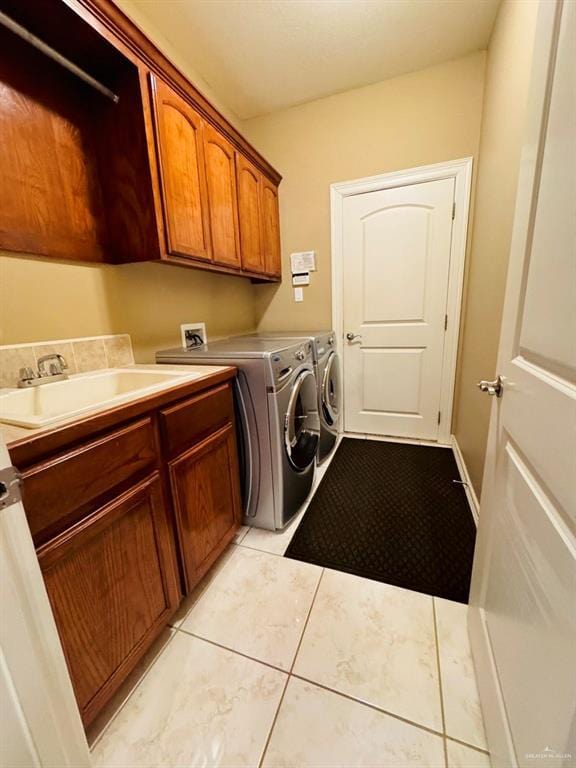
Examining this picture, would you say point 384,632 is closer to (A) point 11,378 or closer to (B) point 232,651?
(B) point 232,651

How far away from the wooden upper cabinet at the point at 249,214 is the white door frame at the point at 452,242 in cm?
61

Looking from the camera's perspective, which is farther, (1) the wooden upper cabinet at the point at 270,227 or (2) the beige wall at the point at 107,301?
(1) the wooden upper cabinet at the point at 270,227

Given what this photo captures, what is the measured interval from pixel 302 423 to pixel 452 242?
67.5 inches

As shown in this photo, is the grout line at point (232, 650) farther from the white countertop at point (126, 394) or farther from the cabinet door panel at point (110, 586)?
the white countertop at point (126, 394)

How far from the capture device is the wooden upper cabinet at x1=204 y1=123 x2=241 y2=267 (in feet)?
5.37

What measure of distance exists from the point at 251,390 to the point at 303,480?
2.19 feet

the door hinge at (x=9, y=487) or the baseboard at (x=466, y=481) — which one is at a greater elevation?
the door hinge at (x=9, y=487)

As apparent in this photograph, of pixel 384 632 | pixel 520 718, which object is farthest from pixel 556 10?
pixel 384 632

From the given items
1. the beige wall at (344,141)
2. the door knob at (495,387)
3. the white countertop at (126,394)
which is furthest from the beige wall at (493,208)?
the white countertop at (126,394)

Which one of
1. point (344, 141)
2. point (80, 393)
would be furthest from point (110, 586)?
point (344, 141)

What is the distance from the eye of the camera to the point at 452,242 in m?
2.15

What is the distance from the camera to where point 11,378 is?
107cm

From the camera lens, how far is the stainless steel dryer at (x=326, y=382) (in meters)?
2.07

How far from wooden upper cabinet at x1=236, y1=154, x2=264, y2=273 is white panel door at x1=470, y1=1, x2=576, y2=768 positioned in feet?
5.27
